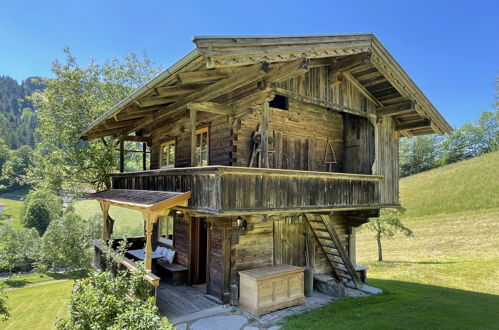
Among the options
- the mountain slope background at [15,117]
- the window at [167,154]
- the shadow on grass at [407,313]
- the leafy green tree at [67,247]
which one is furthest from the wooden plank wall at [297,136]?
the mountain slope background at [15,117]

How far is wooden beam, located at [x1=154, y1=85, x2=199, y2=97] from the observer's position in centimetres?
893

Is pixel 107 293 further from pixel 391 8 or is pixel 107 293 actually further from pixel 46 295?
pixel 391 8

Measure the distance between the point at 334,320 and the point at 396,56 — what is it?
28.7ft

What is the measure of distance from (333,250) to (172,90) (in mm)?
9042

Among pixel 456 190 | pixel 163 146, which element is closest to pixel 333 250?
pixel 163 146

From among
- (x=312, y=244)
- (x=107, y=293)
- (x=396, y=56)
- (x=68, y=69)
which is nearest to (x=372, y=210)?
(x=312, y=244)

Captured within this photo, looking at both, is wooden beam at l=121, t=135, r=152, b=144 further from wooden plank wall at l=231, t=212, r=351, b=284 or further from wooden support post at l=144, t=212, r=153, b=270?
wooden support post at l=144, t=212, r=153, b=270

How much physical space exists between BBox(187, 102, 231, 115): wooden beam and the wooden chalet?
0.20 ft

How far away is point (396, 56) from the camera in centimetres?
1070

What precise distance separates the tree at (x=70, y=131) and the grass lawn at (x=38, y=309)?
7.12 m

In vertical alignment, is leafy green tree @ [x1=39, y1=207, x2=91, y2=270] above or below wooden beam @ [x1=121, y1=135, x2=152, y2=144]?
below

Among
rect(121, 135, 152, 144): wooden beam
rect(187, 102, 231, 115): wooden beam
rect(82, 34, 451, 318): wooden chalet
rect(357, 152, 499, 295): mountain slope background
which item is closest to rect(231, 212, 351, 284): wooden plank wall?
rect(82, 34, 451, 318): wooden chalet

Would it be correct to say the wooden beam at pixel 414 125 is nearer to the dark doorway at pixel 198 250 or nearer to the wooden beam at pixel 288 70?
the wooden beam at pixel 288 70

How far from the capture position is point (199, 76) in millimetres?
8445
